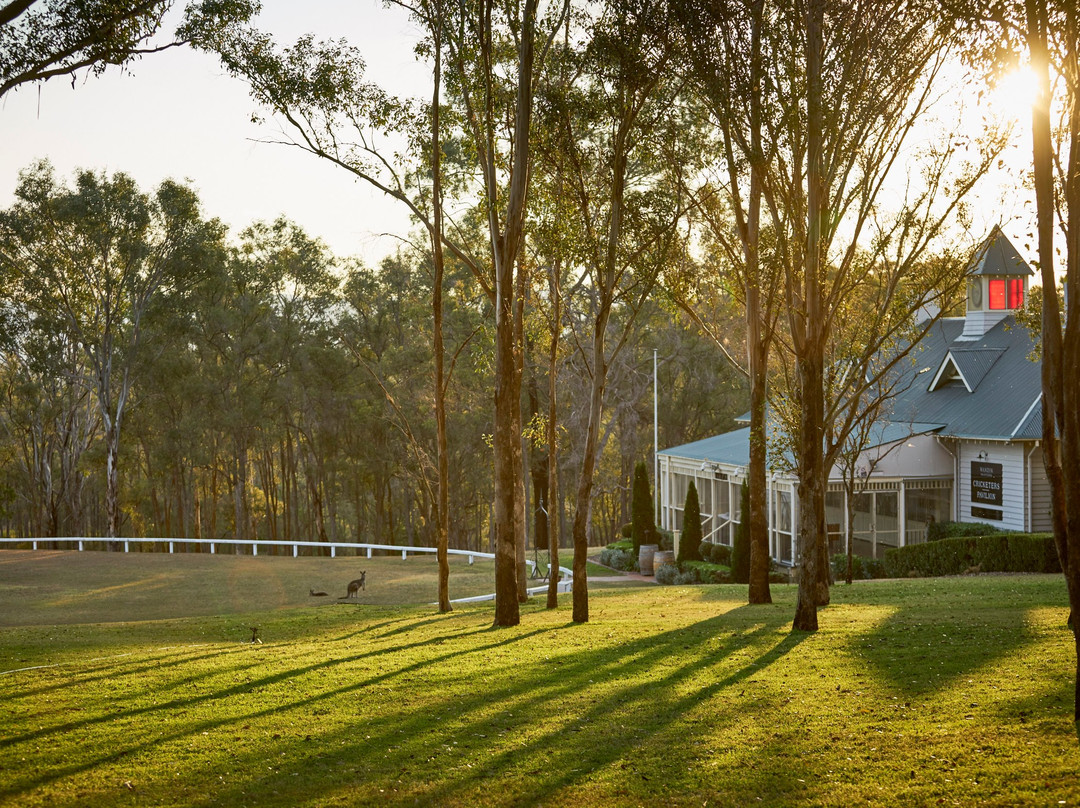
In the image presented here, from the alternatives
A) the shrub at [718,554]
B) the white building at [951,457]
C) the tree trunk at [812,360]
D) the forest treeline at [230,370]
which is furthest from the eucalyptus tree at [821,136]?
the forest treeline at [230,370]

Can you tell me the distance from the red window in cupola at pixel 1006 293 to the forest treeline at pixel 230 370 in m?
12.1

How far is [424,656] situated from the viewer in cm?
1116

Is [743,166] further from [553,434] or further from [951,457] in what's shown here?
[951,457]

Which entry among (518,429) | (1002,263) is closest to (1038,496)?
(1002,263)

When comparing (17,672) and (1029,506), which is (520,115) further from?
(1029,506)

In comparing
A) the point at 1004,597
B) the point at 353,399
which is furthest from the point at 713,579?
the point at 353,399

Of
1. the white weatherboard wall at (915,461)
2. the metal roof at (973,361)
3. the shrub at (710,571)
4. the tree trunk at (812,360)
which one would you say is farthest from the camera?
the metal roof at (973,361)

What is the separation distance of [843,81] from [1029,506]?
637 inches

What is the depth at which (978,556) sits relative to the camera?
21.7m

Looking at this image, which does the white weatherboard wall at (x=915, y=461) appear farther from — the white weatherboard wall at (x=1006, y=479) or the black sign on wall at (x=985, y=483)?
the black sign on wall at (x=985, y=483)

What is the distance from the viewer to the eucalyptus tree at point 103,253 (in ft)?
115

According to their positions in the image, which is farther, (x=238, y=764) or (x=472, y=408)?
(x=472, y=408)

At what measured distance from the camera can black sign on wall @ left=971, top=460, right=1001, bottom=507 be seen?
2523 centimetres

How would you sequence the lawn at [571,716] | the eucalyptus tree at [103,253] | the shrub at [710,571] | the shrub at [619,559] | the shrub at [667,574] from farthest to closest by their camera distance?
the eucalyptus tree at [103,253]
the shrub at [619,559]
the shrub at [667,574]
the shrub at [710,571]
the lawn at [571,716]
